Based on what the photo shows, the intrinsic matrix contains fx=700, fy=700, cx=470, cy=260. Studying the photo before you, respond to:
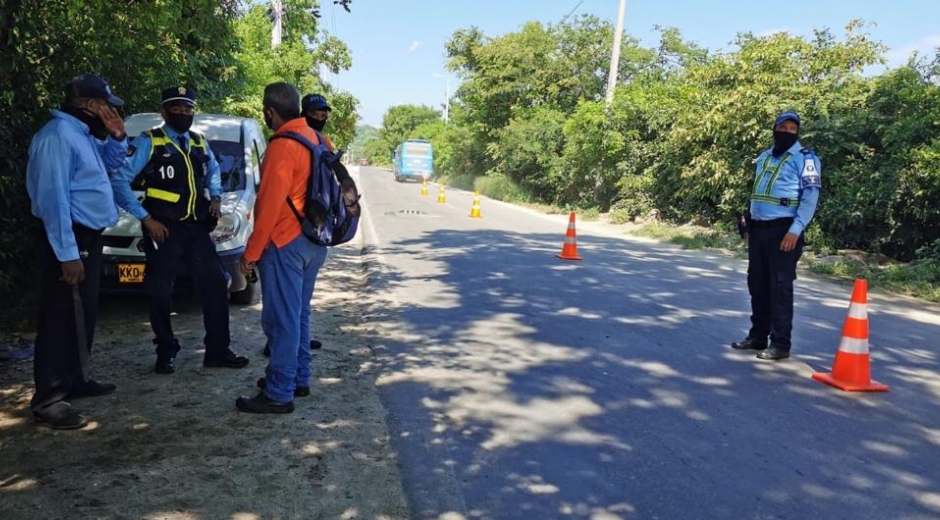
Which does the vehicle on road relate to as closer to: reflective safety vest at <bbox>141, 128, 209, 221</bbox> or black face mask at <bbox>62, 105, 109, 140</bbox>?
reflective safety vest at <bbox>141, 128, 209, 221</bbox>

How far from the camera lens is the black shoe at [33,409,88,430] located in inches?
149

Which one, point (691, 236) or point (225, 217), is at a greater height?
point (225, 217)

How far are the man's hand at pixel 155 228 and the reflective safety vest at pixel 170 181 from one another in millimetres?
98

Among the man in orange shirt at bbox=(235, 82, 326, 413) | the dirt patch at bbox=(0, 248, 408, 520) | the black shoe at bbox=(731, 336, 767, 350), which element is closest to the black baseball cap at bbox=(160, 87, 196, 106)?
the man in orange shirt at bbox=(235, 82, 326, 413)

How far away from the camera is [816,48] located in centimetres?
1585

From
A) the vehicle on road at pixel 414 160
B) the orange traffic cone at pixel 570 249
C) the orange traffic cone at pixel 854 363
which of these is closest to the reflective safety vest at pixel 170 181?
the orange traffic cone at pixel 854 363

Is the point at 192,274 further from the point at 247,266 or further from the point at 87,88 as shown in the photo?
the point at 87,88

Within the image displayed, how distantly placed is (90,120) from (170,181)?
2.64 feet

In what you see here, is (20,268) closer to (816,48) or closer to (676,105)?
(816,48)

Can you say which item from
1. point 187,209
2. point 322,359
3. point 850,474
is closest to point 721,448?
point 850,474

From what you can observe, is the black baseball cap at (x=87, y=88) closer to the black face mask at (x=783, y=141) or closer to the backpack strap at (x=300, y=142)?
the backpack strap at (x=300, y=142)

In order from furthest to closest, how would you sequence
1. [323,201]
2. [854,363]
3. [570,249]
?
[570,249], [854,363], [323,201]

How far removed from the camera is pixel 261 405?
415cm

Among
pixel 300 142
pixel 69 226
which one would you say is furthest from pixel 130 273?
pixel 300 142
